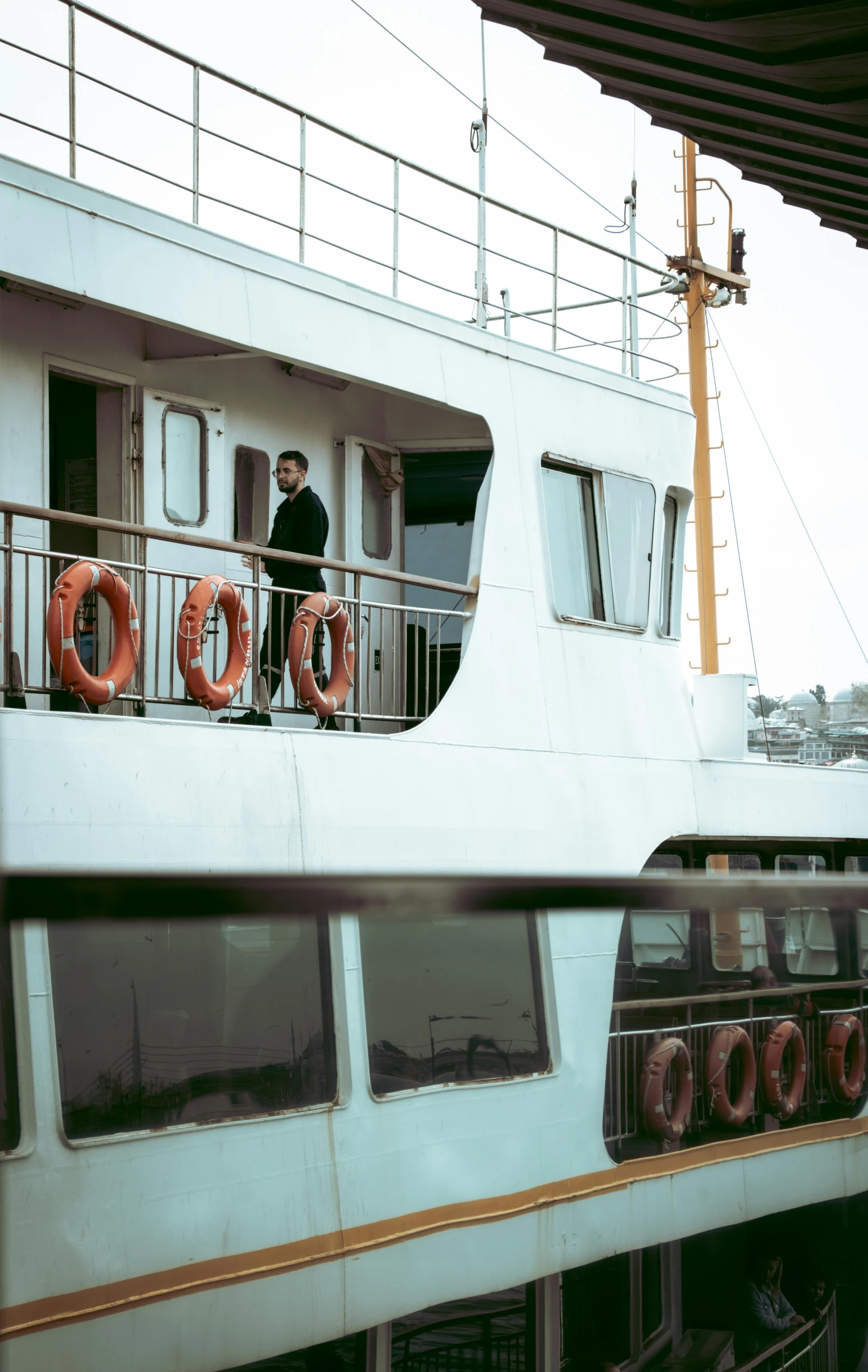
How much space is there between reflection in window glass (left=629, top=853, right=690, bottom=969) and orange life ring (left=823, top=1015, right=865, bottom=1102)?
150 cm

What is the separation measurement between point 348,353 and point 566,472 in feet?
6.68

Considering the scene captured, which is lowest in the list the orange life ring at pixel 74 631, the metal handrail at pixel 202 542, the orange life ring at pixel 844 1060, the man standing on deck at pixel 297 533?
the orange life ring at pixel 844 1060

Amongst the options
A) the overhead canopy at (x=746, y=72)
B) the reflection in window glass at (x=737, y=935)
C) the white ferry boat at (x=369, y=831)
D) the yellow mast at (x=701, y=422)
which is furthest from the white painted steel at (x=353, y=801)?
the yellow mast at (x=701, y=422)

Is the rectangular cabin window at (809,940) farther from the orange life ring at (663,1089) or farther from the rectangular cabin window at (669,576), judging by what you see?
the orange life ring at (663,1089)

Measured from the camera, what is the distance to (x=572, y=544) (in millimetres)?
9352

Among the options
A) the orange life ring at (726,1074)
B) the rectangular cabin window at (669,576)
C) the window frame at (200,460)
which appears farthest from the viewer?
the rectangular cabin window at (669,576)

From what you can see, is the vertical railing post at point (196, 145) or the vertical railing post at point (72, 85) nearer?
the vertical railing post at point (72, 85)

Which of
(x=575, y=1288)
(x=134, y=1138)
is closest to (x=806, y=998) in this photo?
(x=575, y=1288)

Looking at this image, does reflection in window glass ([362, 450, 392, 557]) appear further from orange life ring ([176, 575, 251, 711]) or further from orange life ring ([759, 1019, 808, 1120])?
orange life ring ([759, 1019, 808, 1120])

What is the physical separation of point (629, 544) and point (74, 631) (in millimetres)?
4925

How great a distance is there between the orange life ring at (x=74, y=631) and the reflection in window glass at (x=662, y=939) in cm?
568

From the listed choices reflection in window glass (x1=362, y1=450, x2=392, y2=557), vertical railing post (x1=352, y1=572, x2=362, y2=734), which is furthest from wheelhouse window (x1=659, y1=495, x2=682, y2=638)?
vertical railing post (x1=352, y1=572, x2=362, y2=734)

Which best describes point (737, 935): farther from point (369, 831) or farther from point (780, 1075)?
point (369, 831)

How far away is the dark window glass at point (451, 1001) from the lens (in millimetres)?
7363
